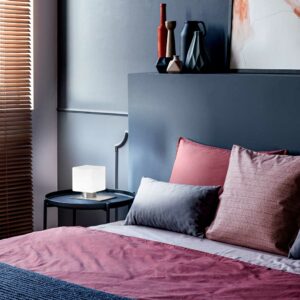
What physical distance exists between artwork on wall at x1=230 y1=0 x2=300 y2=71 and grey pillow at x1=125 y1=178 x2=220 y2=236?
80 cm

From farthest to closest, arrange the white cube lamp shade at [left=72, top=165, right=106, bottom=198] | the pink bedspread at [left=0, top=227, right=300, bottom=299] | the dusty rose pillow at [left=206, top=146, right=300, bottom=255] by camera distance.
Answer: the white cube lamp shade at [left=72, top=165, right=106, bottom=198] < the dusty rose pillow at [left=206, top=146, right=300, bottom=255] < the pink bedspread at [left=0, top=227, right=300, bottom=299]

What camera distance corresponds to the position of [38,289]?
2670 millimetres

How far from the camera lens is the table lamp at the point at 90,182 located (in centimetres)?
439

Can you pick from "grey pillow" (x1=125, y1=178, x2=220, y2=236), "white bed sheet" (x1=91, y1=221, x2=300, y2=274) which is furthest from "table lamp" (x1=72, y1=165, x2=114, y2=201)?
"grey pillow" (x1=125, y1=178, x2=220, y2=236)

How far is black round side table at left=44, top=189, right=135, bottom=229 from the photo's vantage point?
4.20 m

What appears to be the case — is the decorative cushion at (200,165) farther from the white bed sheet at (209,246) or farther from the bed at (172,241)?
the white bed sheet at (209,246)

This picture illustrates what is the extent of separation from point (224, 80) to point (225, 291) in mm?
1545

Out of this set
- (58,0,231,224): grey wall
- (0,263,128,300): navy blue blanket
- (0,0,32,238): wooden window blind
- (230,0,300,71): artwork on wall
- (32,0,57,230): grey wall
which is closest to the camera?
(0,263,128,300): navy blue blanket

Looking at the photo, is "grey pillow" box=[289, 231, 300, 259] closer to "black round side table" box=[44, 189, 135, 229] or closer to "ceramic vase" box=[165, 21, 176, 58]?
"black round side table" box=[44, 189, 135, 229]

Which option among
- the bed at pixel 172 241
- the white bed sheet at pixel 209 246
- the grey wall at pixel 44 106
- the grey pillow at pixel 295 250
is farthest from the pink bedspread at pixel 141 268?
the grey wall at pixel 44 106

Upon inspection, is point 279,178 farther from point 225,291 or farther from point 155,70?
point 155,70

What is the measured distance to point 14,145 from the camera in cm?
493

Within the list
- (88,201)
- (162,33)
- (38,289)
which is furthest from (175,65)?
(38,289)

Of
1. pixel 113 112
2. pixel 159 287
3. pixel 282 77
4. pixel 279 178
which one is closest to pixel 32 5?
pixel 113 112
